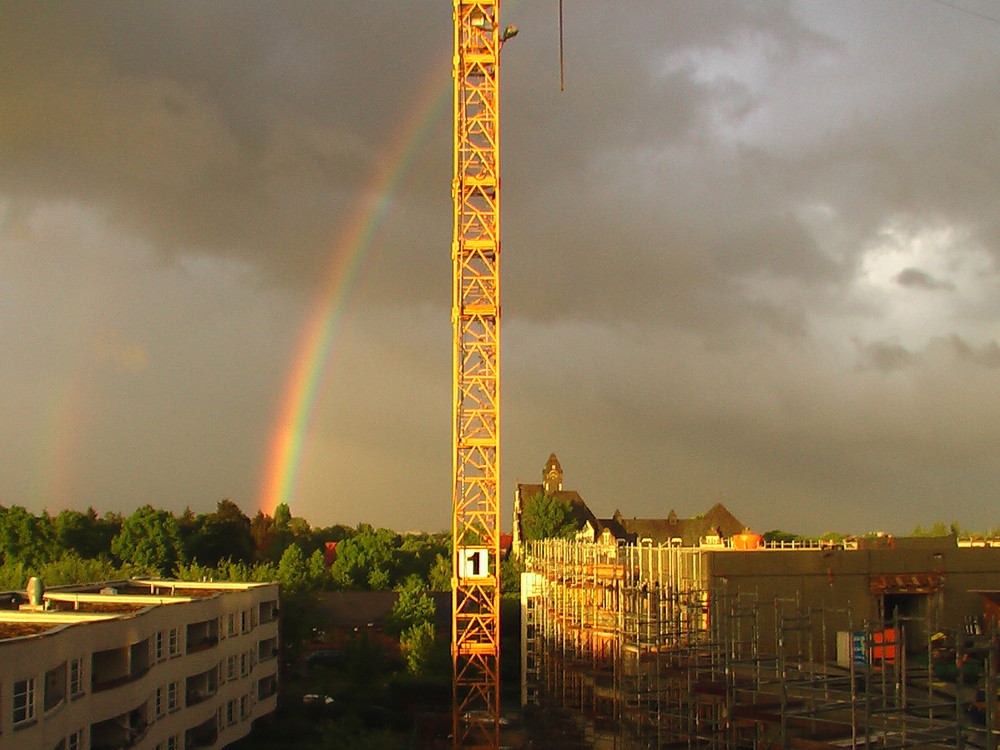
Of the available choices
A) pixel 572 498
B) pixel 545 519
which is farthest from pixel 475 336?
pixel 572 498

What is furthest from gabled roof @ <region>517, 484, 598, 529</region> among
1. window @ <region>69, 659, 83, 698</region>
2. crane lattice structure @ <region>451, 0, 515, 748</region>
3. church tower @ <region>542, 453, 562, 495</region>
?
window @ <region>69, 659, 83, 698</region>

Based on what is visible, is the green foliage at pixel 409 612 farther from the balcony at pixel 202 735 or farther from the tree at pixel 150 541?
the balcony at pixel 202 735

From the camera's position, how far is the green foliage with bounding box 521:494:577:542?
109875 mm

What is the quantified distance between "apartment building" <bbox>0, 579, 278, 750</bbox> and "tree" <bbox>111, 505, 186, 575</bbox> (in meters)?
36.1

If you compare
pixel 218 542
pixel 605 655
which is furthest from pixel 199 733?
pixel 218 542

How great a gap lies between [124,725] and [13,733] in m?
8.66

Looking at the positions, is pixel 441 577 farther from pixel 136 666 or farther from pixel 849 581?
pixel 136 666

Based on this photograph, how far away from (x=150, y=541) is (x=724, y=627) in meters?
68.1

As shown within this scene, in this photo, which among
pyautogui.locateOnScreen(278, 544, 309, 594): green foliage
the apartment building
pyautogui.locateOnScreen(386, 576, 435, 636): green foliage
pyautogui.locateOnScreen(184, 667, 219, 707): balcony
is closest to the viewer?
the apartment building

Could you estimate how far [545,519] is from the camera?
111 meters

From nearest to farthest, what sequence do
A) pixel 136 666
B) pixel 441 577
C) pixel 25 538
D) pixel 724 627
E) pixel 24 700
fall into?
pixel 24 700, pixel 724 627, pixel 136 666, pixel 441 577, pixel 25 538

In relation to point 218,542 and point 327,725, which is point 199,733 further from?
point 218,542

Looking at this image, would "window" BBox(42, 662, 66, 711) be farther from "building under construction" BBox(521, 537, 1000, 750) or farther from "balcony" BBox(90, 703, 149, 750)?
"building under construction" BBox(521, 537, 1000, 750)

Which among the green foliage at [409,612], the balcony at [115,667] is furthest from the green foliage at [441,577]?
the balcony at [115,667]
